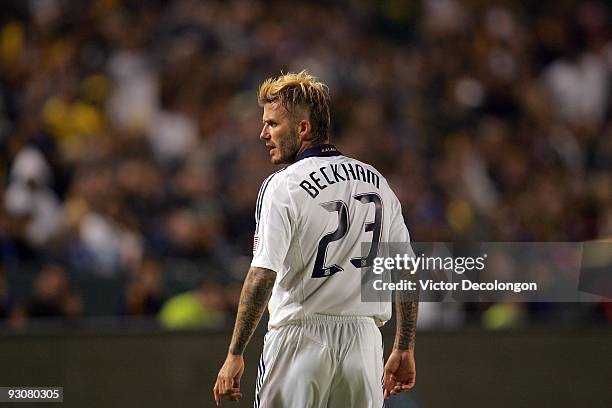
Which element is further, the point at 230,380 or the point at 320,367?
the point at 320,367

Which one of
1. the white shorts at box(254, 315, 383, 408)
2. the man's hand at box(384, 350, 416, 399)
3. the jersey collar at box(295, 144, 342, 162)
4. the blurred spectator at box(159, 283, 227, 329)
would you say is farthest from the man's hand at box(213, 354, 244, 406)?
the blurred spectator at box(159, 283, 227, 329)

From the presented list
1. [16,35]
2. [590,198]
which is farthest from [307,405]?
[16,35]

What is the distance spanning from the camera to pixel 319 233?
13.5ft

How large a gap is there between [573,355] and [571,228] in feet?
7.35

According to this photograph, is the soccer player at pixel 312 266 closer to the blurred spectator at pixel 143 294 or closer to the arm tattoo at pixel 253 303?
the arm tattoo at pixel 253 303

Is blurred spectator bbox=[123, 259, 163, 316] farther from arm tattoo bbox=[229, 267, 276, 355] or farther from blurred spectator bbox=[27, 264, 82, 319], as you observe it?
arm tattoo bbox=[229, 267, 276, 355]

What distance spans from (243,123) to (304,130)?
16.8ft

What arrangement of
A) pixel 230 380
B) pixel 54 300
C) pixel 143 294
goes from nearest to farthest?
pixel 230 380
pixel 54 300
pixel 143 294

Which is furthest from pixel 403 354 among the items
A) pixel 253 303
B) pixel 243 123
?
pixel 243 123

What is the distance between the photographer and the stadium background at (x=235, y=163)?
246 inches

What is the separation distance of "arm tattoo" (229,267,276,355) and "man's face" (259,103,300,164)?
1.77 ft

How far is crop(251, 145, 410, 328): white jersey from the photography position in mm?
4105

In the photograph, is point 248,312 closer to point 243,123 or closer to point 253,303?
point 253,303

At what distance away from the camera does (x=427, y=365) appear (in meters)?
6.27
